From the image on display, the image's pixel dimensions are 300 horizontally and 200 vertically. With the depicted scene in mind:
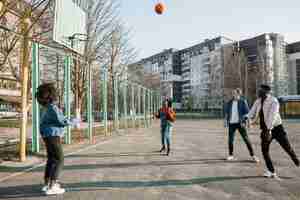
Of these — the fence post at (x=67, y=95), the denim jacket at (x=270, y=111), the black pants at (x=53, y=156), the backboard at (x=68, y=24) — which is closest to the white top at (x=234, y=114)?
the denim jacket at (x=270, y=111)

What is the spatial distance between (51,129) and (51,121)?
136 millimetres

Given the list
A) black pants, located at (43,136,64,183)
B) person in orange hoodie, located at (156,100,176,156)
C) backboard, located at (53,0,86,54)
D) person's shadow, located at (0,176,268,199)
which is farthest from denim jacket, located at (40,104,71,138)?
backboard, located at (53,0,86,54)

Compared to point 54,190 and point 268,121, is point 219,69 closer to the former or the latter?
point 268,121

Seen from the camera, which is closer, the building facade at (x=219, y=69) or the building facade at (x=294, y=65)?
the building facade at (x=219, y=69)

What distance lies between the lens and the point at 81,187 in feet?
18.8

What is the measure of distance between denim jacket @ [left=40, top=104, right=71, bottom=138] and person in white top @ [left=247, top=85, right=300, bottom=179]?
12.9ft

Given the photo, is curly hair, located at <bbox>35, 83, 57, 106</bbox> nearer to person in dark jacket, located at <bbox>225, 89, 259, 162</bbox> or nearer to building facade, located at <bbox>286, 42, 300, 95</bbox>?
person in dark jacket, located at <bbox>225, 89, 259, 162</bbox>

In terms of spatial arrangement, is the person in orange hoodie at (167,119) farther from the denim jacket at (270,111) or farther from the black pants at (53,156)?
the black pants at (53,156)

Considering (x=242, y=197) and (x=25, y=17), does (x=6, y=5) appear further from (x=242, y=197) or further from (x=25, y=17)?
(x=242, y=197)

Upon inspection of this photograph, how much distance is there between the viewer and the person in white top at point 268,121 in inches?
257

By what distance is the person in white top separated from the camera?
6.52m

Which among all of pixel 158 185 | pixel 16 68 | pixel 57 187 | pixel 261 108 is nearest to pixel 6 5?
pixel 57 187

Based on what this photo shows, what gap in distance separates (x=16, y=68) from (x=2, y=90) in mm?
18635

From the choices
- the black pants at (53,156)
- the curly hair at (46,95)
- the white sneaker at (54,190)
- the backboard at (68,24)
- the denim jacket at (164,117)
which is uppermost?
the backboard at (68,24)
